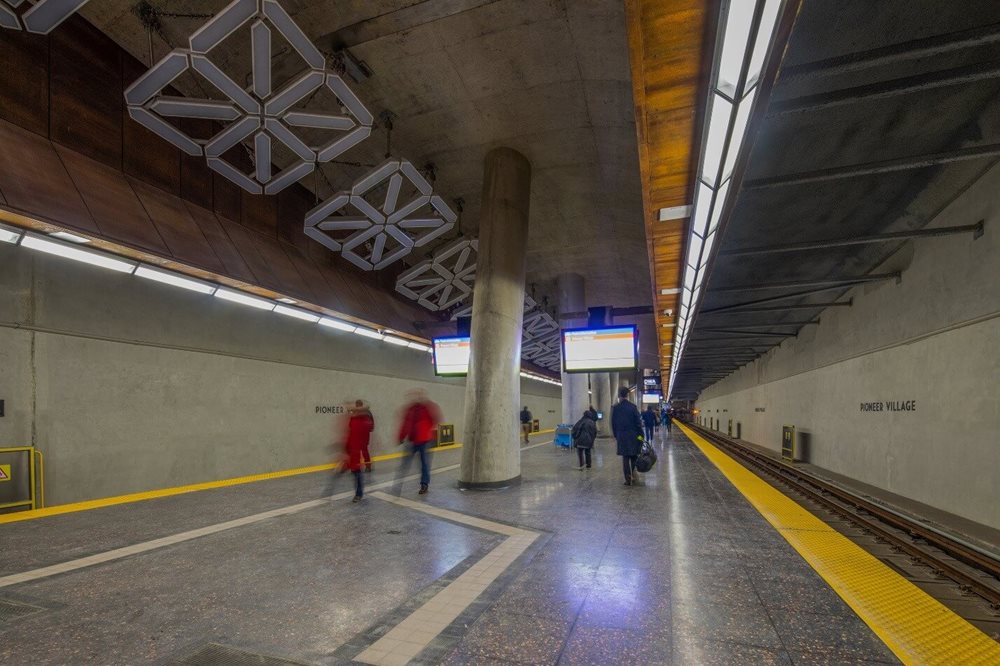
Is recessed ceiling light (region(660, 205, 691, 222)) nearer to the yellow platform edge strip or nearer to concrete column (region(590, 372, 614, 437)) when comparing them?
the yellow platform edge strip

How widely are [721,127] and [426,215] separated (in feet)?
33.2

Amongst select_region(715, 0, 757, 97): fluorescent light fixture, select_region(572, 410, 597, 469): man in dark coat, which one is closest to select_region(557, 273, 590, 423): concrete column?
select_region(572, 410, 597, 469): man in dark coat

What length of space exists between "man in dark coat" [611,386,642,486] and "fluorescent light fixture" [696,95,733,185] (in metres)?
4.85

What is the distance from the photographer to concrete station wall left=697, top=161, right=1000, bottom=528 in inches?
241

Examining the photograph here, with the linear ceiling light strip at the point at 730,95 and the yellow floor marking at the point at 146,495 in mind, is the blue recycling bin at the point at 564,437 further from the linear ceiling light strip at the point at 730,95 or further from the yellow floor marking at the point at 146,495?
the linear ceiling light strip at the point at 730,95

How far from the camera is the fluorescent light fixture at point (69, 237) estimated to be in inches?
241

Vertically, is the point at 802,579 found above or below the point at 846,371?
below

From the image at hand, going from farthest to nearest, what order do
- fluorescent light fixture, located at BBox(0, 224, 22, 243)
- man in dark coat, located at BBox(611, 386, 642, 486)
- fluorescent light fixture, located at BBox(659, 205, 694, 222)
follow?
man in dark coat, located at BBox(611, 386, 642, 486) < fluorescent light fixture, located at BBox(659, 205, 694, 222) < fluorescent light fixture, located at BBox(0, 224, 22, 243)

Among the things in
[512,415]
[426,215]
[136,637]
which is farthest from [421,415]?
[426,215]

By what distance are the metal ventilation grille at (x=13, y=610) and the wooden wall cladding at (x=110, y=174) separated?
4258 mm

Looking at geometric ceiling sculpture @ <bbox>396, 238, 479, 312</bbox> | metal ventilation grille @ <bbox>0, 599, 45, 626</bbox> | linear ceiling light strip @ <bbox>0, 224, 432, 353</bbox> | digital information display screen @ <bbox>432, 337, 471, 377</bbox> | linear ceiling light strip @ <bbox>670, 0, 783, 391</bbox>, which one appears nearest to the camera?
linear ceiling light strip @ <bbox>670, 0, 783, 391</bbox>

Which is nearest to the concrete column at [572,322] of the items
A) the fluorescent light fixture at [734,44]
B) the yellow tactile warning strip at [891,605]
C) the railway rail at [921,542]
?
the railway rail at [921,542]

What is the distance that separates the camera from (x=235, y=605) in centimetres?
360

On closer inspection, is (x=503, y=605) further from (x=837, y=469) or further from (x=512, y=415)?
(x=837, y=469)
